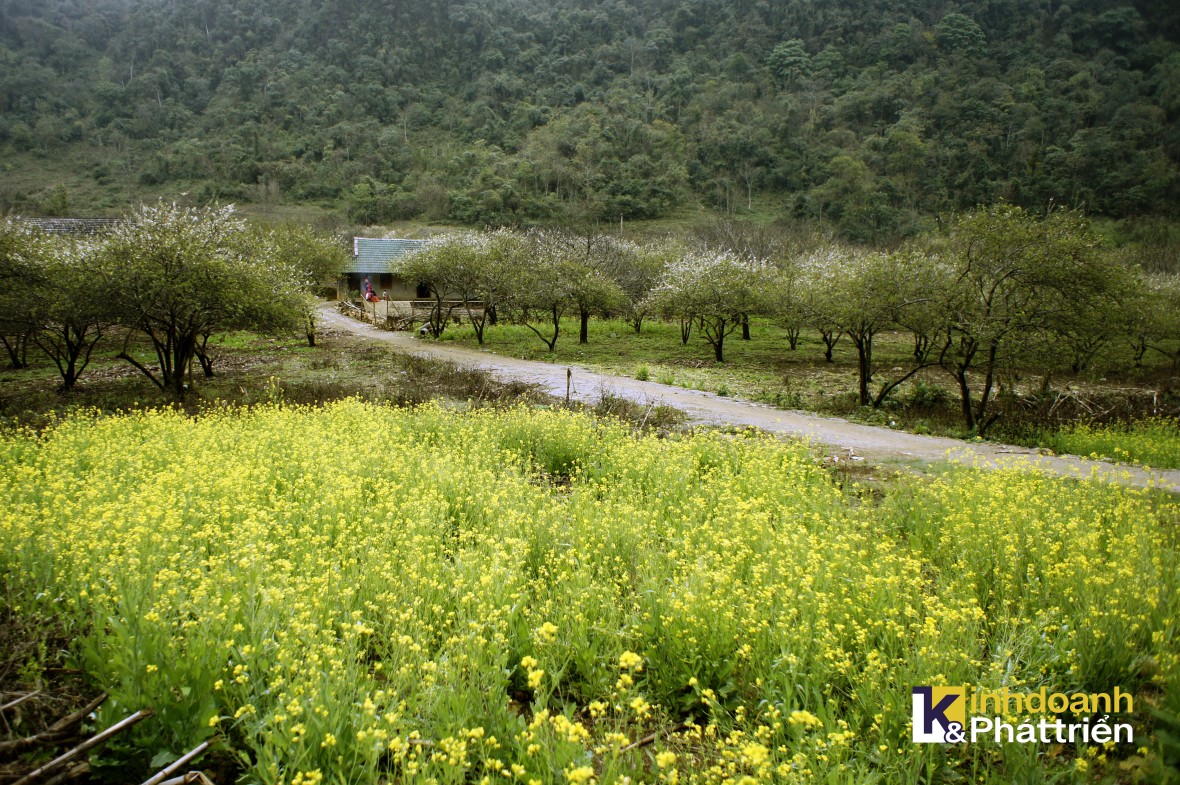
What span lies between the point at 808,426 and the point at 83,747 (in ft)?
43.7

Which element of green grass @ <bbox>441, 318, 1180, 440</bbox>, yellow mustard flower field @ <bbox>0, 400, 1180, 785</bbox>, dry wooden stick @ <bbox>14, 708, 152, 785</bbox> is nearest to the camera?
dry wooden stick @ <bbox>14, 708, 152, 785</bbox>

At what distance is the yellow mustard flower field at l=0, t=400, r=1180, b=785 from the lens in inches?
126

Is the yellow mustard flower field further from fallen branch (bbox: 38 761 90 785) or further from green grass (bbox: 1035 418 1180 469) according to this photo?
green grass (bbox: 1035 418 1180 469)

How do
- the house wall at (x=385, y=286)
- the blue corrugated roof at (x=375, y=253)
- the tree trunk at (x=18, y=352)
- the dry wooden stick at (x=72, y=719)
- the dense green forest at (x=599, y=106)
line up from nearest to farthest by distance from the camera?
the dry wooden stick at (x=72, y=719)
the tree trunk at (x=18, y=352)
the house wall at (x=385, y=286)
the blue corrugated roof at (x=375, y=253)
the dense green forest at (x=599, y=106)

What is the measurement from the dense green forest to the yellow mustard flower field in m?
75.5

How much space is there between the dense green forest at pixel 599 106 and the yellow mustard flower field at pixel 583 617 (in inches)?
2974

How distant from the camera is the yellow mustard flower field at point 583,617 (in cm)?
320

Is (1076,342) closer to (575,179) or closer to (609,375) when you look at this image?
(609,375)

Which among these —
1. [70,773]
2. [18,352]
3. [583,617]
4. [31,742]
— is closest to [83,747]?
[70,773]

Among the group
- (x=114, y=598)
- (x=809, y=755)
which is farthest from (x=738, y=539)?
(x=114, y=598)

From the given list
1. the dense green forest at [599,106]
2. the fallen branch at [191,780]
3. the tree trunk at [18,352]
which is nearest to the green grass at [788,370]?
the fallen branch at [191,780]

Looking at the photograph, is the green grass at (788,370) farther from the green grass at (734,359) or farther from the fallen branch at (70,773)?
the fallen branch at (70,773)

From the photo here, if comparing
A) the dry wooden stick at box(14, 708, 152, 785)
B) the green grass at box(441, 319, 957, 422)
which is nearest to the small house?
the green grass at box(441, 319, 957, 422)

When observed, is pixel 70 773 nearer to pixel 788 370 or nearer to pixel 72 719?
pixel 72 719
